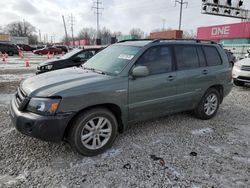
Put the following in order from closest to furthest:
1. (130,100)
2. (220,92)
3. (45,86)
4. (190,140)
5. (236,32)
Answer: (45,86) < (130,100) < (190,140) < (220,92) < (236,32)

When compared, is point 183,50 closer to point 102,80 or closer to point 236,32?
point 102,80

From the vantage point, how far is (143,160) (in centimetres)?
314

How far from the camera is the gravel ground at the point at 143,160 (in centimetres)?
268

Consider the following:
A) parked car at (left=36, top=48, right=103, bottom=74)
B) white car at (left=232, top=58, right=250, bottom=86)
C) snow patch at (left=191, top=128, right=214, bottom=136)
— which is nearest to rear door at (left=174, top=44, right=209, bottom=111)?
snow patch at (left=191, top=128, right=214, bottom=136)

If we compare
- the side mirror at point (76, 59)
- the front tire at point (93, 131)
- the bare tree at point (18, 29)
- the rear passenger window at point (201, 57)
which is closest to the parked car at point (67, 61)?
the side mirror at point (76, 59)

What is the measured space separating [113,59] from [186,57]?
1.50 m

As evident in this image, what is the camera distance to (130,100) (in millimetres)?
3422

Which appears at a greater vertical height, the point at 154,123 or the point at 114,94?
the point at 114,94

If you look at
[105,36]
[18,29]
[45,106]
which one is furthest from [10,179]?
[18,29]

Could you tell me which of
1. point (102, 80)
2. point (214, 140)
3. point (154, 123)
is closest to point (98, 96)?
point (102, 80)

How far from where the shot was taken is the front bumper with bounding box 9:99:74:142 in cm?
277

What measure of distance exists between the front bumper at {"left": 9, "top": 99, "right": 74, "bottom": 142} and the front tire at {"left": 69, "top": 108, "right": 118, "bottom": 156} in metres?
0.19

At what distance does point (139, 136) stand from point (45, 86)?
6.19 feet

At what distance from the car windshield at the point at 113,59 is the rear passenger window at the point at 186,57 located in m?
0.92
